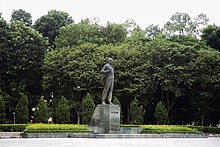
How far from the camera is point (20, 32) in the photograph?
3875 cm

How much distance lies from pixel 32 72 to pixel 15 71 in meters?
1.88

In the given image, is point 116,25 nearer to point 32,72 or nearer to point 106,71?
point 32,72

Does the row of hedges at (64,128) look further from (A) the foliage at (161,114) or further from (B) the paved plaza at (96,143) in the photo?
(A) the foliage at (161,114)

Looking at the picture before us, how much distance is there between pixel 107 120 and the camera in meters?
23.1

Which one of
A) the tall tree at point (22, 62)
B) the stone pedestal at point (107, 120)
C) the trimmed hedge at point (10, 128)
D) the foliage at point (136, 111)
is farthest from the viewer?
the tall tree at point (22, 62)

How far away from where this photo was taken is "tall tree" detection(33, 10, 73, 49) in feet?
159

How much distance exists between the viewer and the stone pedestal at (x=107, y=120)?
22984mm

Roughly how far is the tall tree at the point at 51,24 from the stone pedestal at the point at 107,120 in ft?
84.9

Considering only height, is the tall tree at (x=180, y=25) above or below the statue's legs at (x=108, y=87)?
above

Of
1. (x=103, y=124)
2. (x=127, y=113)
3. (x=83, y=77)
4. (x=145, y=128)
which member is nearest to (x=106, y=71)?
(x=103, y=124)

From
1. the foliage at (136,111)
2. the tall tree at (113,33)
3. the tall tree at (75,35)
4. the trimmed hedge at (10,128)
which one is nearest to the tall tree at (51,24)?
the tall tree at (75,35)

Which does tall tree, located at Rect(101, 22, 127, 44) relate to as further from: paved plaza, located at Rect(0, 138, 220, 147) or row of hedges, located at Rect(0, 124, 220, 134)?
paved plaza, located at Rect(0, 138, 220, 147)

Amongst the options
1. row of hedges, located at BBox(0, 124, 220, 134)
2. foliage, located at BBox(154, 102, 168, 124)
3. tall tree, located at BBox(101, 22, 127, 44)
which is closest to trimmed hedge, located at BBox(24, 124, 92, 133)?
row of hedges, located at BBox(0, 124, 220, 134)

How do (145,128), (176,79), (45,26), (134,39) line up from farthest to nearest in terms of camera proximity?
(45,26)
(134,39)
(176,79)
(145,128)
